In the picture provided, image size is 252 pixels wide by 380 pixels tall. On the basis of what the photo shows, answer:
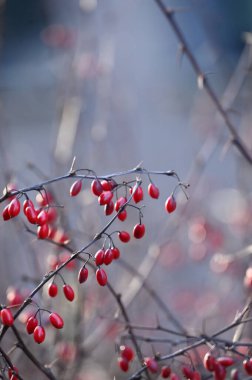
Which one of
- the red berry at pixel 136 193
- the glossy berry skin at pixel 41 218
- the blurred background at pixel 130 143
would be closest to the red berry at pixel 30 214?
the glossy berry skin at pixel 41 218

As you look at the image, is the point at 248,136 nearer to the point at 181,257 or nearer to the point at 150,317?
the point at 181,257

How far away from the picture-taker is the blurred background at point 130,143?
371 centimetres

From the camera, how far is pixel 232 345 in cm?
199

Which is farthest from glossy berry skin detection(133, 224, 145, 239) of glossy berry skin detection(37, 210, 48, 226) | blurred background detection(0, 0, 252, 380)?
blurred background detection(0, 0, 252, 380)

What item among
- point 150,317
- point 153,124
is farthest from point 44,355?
point 153,124

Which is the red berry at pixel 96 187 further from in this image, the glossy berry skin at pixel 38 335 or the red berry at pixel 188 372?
the red berry at pixel 188 372

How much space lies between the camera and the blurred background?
12.2 feet

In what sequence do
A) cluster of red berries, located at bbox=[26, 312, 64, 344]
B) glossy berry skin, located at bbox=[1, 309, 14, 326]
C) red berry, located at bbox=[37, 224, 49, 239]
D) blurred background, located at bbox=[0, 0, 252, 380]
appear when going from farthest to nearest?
blurred background, located at bbox=[0, 0, 252, 380] → red berry, located at bbox=[37, 224, 49, 239] → cluster of red berries, located at bbox=[26, 312, 64, 344] → glossy berry skin, located at bbox=[1, 309, 14, 326]

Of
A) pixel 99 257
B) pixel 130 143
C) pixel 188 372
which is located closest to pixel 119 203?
pixel 99 257

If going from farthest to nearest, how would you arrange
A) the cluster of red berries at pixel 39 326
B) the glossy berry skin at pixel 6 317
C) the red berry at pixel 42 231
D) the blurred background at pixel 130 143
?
1. the blurred background at pixel 130 143
2. the red berry at pixel 42 231
3. the cluster of red berries at pixel 39 326
4. the glossy berry skin at pixel 6 317

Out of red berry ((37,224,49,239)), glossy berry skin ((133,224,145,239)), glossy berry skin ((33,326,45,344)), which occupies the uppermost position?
red berry ((37,224,49,239))

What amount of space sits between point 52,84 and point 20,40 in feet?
2.22

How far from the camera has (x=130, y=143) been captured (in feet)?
18.1

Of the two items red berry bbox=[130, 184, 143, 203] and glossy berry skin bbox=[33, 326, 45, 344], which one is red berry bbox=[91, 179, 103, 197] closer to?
red berry bbox=[130, 184, 143, 203]
